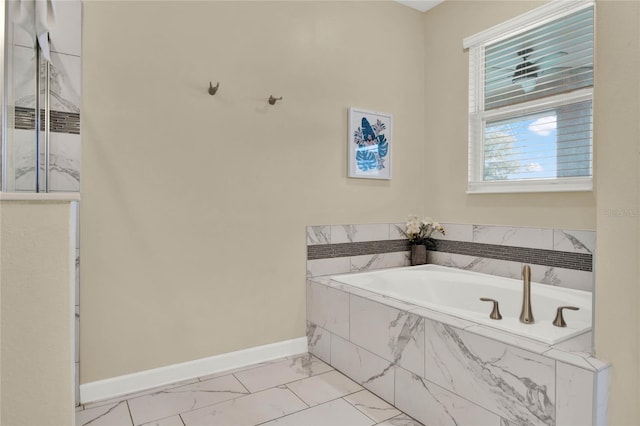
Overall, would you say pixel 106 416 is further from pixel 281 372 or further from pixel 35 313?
pixel 35 313

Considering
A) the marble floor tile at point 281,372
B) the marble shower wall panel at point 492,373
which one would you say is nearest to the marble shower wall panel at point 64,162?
the marble floor tile at point 281,372

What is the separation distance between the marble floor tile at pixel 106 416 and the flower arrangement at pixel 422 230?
240 centimetres

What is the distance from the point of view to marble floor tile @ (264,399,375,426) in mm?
1848

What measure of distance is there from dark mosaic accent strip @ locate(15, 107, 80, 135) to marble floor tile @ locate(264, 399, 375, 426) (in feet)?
6.03

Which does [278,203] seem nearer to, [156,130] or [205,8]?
[156,130]

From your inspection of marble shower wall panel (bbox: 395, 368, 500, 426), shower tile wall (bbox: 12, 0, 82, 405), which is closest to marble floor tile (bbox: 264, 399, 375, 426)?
marble shower wall panel (bbox: 395, 368, 500, 426)

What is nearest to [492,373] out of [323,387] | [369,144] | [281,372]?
[323,387]

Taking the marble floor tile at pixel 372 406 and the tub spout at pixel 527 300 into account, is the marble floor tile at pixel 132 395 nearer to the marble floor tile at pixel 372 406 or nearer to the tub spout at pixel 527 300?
the marble floor tile at pixel 372 406

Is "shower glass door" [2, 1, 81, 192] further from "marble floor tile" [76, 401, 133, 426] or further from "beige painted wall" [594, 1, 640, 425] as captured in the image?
"beige painted wall" [594, 1, 640, 425]

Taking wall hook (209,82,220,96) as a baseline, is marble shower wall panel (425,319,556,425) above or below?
below

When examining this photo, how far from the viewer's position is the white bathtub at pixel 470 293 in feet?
6.64

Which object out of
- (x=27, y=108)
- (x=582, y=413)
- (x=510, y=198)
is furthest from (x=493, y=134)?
(x=27, y=108)

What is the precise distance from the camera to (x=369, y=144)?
3094 millimetres

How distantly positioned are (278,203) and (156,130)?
0.91m
